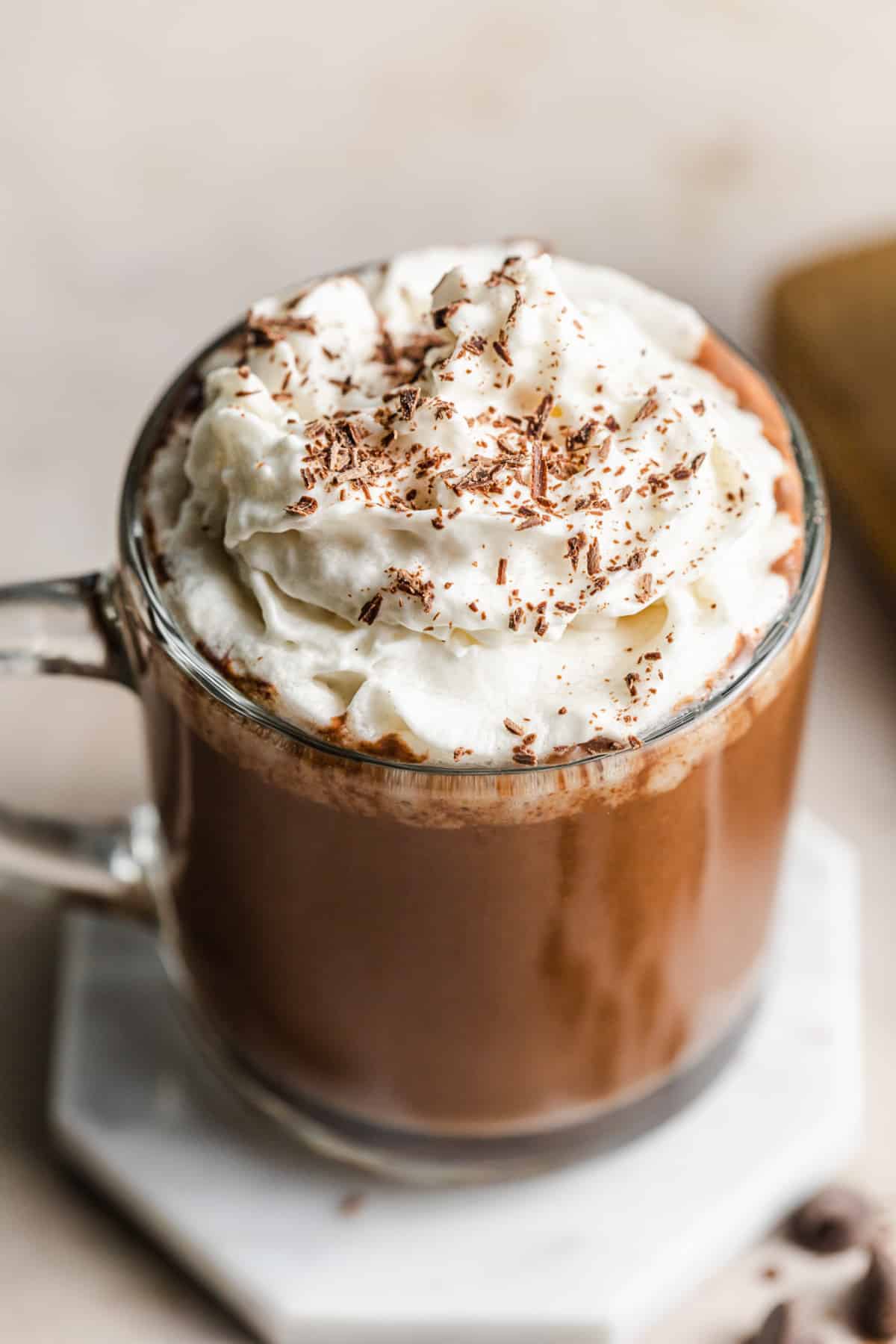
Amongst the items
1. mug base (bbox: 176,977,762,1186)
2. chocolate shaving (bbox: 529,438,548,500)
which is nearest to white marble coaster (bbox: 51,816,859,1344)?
mug base (bbox: 176,977,762,1186)

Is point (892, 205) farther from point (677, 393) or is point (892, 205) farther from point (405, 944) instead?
point (405, 944)

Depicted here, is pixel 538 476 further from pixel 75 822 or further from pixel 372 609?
pixel 75 822

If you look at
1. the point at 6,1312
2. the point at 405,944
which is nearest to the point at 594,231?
the point at 405,944

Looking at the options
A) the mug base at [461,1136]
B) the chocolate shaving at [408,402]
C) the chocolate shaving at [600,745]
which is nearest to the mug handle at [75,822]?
the mug base at [461,1136]

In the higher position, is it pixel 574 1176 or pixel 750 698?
pixel 750 698

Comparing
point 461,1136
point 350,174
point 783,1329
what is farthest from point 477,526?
point 350,174

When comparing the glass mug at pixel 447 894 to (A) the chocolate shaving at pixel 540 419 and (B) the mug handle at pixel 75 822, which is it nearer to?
(B) the mug handle at pixel 75 822
